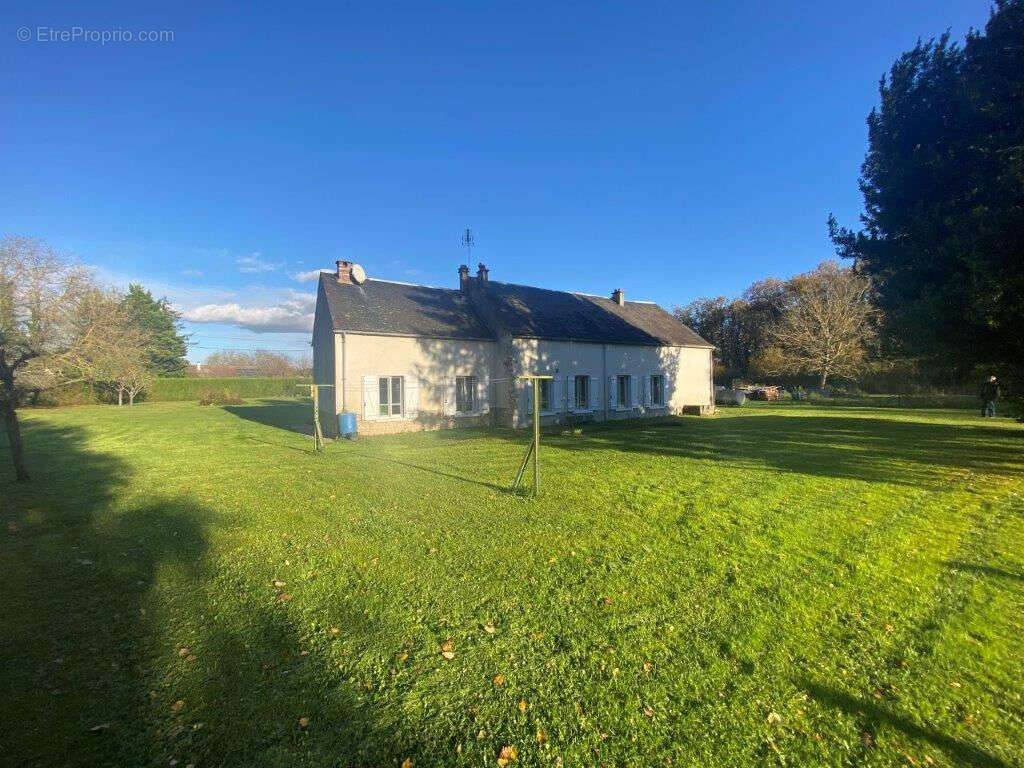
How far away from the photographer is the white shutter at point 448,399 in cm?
1914

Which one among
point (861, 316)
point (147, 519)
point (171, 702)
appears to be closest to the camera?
point (171, 702)

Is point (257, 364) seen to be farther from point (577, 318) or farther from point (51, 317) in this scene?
point (577, 318)

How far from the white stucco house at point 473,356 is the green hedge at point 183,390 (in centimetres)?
1871

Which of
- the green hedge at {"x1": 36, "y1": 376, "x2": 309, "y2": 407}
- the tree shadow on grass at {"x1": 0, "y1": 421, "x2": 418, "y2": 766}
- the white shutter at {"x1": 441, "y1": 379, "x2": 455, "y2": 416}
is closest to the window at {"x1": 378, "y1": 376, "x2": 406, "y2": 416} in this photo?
the white shutter at {"x1": 441, "y1": 379, "x2": 455, "y2": 416}

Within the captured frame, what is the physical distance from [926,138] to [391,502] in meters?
14.0

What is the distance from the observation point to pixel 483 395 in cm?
2017

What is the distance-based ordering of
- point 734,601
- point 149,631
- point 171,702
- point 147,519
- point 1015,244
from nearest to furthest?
point 171,702 < point 149,631 < point 734,601 < point 147,519 < point 1015,244

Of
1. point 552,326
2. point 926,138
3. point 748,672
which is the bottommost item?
point 748,672

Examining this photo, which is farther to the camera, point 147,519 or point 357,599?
point 147,519

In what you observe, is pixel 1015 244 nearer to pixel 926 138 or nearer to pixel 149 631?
pixel 926 138

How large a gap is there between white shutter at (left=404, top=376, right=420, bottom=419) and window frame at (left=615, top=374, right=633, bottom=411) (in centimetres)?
963

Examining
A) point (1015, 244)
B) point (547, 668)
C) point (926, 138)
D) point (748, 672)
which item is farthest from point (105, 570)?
point (926, 138)

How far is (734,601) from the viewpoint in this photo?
4191 millimetres

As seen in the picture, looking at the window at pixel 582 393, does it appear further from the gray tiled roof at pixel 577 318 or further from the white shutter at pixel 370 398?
the white shutter at pixel 370 398
